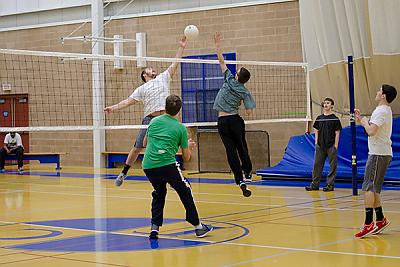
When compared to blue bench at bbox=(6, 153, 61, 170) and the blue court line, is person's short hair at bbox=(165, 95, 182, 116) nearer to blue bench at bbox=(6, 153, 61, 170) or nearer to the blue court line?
the blue court line

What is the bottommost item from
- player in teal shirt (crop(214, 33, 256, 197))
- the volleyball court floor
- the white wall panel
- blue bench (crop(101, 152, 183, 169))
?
the volleyball court floor

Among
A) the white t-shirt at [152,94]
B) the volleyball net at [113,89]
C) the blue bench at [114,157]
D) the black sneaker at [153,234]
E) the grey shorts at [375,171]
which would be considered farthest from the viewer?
the blue bench at [114,157]

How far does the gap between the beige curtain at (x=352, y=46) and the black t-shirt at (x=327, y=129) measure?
2032 mm

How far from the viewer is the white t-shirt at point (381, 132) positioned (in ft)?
24.0

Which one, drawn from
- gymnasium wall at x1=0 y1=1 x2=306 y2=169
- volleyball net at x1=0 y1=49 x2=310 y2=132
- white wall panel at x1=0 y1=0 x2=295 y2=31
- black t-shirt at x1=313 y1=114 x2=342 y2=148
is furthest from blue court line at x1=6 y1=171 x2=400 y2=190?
white wall panel at x1=0 y1=0 x2=295 y2=31

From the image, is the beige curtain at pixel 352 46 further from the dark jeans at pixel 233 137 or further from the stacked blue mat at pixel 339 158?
the dark jeans at pixel 233 137

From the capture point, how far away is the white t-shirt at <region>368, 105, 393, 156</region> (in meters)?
7.32

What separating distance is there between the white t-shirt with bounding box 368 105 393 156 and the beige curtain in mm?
7158

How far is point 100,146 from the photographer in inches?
831

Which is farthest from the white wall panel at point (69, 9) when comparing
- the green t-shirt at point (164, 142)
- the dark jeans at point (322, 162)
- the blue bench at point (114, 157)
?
the green t-shirt at point (164, 142)

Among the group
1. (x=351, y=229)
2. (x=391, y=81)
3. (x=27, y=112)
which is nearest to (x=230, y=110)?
(x=351, y=229)

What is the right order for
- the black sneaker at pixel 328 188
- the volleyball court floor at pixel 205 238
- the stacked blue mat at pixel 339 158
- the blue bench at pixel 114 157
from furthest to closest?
the blue bench at pixel 114 157
the stacked blue mat at pixel 339 158
the black sneaker at pixel 328 188
the volleyball court floor at pixel 205 238

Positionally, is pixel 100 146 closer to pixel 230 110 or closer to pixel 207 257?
pixel 230 110

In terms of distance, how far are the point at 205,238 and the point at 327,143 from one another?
5.93 metres
